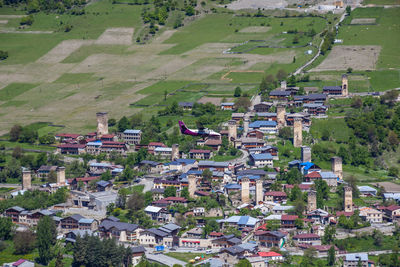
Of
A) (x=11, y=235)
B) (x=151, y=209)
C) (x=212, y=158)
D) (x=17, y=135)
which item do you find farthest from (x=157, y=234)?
(x=17, y=135)

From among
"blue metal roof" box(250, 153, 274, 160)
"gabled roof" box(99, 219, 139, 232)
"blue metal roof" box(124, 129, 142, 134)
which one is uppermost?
"blue metal roof" box(124, 129, 142, 134)

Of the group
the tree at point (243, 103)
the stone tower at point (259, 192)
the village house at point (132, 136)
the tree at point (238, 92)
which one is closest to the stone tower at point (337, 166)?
the stone tower at point (259, 192)

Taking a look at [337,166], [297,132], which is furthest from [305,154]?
[297,132]

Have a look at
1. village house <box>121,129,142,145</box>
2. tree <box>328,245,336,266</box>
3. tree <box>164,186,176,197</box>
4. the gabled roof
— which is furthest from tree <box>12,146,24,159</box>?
tree <box>328,245,336,266</box>

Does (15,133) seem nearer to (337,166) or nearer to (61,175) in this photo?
(61,175)

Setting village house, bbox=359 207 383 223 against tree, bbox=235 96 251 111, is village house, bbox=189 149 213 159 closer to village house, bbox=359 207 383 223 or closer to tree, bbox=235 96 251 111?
tree, bbox=235 96 251 111

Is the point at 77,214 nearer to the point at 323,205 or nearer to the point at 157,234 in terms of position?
the point at 157,234

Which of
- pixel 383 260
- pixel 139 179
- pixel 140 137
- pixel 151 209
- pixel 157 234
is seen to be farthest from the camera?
pixel 140 137
